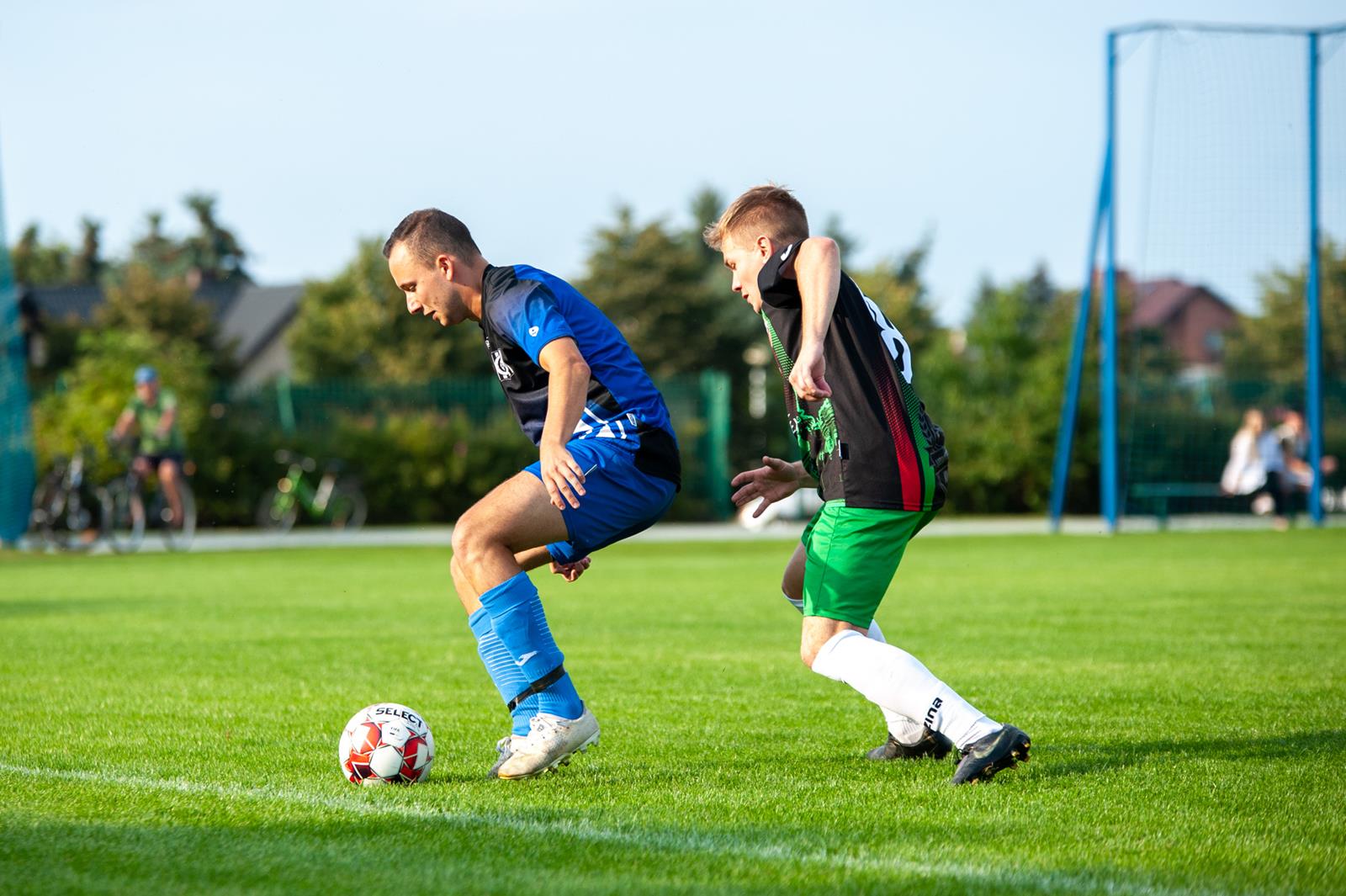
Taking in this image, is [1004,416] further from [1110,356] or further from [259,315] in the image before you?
[259,315]

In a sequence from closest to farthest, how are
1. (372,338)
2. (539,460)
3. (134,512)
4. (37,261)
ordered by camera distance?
(539,460) < (134,512) < (372,338) < (37,261)

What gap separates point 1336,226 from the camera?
23453 millimetres

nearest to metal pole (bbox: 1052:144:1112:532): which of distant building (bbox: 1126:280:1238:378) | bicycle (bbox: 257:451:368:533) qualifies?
bicycle (bbox: 257:451:368:533)

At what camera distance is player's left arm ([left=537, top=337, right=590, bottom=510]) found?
432 centimetres

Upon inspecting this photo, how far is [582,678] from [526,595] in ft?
8.44

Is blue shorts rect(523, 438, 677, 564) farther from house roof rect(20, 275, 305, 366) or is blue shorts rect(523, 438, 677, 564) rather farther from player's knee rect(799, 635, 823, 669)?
house roof rect(20, 275, 305, 366)

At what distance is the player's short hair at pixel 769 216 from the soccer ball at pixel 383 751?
181 centimetres

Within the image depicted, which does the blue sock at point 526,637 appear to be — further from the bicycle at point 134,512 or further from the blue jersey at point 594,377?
the bicycle at point 134,512

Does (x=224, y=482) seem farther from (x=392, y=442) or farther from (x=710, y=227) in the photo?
(x=710, y=227)

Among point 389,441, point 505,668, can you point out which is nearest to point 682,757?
point 505,668

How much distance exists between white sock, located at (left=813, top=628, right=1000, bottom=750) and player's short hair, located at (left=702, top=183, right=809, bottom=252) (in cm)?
130

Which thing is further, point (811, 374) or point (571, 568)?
point (571, 568)

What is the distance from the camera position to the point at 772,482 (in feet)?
17.4

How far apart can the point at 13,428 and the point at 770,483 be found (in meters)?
16.9
